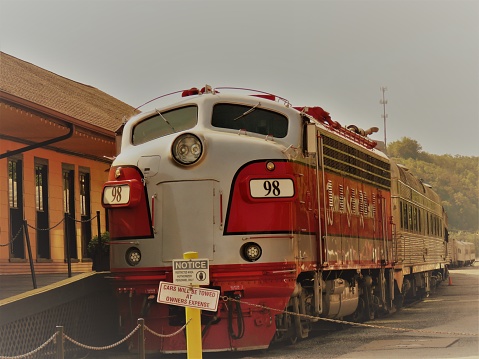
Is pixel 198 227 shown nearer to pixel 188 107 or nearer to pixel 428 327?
pixel 188 107

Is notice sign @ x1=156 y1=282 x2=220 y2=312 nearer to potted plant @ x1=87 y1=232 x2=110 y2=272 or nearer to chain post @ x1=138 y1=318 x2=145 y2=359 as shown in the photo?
chain post @ x1=138 y1=318 x2=145 y2=359

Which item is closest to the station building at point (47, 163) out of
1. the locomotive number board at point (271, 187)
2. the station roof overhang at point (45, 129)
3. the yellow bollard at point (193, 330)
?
the station roof overhang at point (45, 129)

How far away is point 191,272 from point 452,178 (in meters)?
66.6

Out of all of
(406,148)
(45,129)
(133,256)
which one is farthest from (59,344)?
(406,148)

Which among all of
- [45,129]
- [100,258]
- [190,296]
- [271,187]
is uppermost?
[45,129]

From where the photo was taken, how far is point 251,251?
12.7 m

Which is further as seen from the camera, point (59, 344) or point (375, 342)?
point (375, 342)

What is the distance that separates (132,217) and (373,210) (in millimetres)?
6873

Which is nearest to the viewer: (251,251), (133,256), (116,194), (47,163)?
(251,251)

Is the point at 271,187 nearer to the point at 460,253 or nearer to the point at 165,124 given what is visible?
the point at 165,124

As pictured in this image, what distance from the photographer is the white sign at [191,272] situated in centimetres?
1103

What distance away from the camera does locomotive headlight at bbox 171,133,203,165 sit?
12.8 m

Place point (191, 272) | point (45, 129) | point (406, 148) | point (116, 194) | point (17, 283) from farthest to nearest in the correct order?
1. point (406, 148)
2. point (45, 129)
3. point (17, 283)
4. point (116, 194)
5. point (191, 272)

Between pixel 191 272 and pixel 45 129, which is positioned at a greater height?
pixel 45 129
